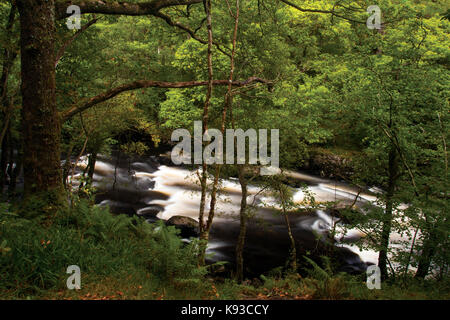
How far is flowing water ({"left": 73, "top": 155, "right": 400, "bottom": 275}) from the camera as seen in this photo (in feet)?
44.4

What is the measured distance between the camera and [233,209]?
57.7 ft

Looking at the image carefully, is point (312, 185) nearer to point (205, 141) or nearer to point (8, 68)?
point (205, 141)

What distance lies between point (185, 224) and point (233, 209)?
3.30 m

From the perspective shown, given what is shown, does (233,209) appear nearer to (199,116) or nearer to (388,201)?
(199,116)

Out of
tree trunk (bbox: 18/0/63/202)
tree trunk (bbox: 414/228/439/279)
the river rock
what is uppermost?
tree trunk (bbox: 18/0/63/202)

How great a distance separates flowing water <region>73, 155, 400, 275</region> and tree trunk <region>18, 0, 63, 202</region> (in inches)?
252

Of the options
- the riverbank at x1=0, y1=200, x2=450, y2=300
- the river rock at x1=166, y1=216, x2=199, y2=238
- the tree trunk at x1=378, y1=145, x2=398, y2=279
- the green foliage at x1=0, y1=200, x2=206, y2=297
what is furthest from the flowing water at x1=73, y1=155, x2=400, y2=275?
the green foliage at x1=0, y1=200, x2=206, y2=297

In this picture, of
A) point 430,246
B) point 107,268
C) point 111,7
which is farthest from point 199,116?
point 107,268

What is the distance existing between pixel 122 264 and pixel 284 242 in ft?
35.4

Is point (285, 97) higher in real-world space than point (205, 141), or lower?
higher

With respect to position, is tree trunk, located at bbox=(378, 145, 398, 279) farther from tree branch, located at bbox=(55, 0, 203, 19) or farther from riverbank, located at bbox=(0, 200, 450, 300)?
tree branch, located at bbox=(55, 0, 203, 19)

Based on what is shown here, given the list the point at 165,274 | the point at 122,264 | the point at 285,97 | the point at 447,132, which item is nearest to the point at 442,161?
the point at 447,132

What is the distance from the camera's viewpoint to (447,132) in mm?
8844

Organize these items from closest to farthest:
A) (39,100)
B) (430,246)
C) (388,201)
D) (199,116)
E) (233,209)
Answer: (39,100)
(430,246)
(388,201)
(199,116)
(233,209)
